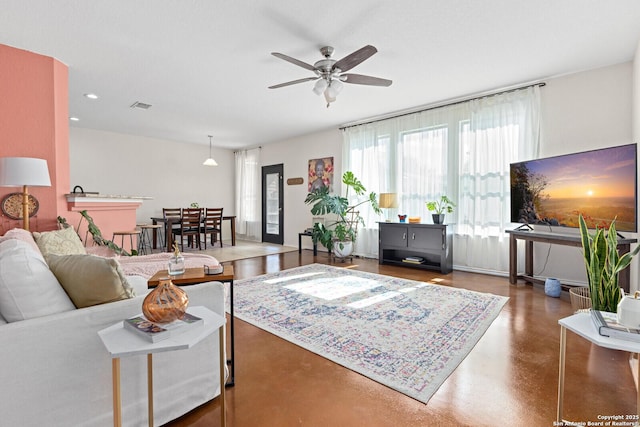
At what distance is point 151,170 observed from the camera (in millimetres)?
7203

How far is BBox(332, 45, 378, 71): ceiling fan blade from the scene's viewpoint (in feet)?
8.16

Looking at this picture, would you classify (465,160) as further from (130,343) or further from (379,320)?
(130,343)

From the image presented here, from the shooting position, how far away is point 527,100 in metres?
3.99

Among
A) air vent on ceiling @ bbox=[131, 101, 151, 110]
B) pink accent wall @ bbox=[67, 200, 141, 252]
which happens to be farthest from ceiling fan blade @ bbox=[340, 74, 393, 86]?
air vent on ceiling @ bbox=[131, 101, 151, 110]

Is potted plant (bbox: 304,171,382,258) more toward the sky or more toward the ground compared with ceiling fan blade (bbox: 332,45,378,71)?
more toward the ground

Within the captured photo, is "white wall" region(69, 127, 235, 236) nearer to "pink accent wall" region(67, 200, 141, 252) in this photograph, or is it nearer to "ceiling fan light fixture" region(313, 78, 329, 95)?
"pink accent wall" region(67, 200, 141, 252)

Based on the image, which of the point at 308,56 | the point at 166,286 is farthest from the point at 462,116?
the point at 166,286

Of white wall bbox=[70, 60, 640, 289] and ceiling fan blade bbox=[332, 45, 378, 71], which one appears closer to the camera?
ceiling fan blade bbox=[332, 45, 378, 71]

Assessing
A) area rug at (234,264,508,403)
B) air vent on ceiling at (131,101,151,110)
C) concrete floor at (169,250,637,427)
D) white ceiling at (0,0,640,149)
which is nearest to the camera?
concrete floor at (169,250,637,427)

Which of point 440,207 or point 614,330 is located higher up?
point 440,207

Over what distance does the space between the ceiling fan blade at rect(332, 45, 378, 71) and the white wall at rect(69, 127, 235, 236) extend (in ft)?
19.1

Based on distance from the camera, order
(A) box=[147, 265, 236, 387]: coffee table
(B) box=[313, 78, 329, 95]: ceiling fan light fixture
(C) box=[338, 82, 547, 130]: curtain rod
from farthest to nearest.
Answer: (C) box=[338, 82, 547, 130]: curtain rod < (B) box=[313, 78, 329, 95]: ceiling fan light fixture < (A) box=[147, 265, 236, 387]: coffee table

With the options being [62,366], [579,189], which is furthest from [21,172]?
[579,189]

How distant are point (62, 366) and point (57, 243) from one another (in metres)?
1.67
